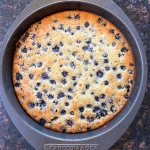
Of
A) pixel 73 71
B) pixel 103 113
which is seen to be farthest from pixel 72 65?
pixel 103 113

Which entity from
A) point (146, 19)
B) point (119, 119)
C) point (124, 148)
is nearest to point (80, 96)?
point (119, 119)

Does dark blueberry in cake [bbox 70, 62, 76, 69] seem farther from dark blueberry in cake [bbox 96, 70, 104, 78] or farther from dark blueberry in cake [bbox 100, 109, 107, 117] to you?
dark blueberry in cake [bbox 100, 109, 107, 117]

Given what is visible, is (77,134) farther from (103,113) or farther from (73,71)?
(73,71)

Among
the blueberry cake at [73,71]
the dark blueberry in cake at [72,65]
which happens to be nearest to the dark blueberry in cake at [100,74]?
the blueberry cake at [73,71]

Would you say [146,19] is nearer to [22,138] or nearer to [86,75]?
[86,75]

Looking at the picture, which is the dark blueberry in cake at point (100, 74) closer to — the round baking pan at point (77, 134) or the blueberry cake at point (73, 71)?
the blueberry cake at point (73, 71)

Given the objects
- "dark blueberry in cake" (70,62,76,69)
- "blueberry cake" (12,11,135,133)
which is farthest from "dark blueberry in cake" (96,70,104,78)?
"dark blueberry in cake" (70,62,76,69)
